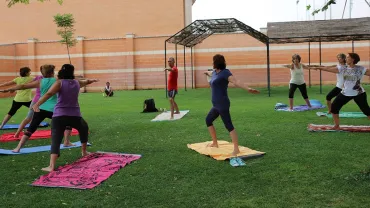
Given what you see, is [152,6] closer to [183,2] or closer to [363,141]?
[183,2]

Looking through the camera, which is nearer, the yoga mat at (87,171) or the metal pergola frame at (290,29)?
the yoga mat at (87,171)

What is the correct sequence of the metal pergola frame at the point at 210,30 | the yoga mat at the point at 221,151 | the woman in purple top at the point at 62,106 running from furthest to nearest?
the metal pergola frame at the point at 210,30 < the yoga mat at the point at 221,151 < the woman in purple top at the point at 62,106

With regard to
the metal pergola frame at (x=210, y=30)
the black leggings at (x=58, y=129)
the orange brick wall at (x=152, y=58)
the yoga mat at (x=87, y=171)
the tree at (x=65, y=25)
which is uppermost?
the tree at (x=65, y=25)

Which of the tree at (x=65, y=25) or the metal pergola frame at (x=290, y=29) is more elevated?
the tree at (x=65, y=25)

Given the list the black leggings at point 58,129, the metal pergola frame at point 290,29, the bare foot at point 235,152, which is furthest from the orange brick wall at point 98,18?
the black leggings at point 58,129

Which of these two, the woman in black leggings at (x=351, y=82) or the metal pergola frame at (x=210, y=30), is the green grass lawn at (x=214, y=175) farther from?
the metal pergola frame at (x=210, y=30)

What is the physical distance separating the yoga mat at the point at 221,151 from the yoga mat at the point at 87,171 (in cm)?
110

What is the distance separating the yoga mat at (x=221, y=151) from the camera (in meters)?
6.25

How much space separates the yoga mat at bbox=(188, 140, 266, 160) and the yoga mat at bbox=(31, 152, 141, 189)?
110 centimetres

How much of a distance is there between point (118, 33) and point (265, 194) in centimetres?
2839

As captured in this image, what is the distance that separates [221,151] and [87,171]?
2.21 meters

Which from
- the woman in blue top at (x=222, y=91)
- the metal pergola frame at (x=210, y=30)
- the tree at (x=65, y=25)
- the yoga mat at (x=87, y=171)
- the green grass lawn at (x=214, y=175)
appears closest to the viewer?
the green grass lawn at (x=214, y=175)

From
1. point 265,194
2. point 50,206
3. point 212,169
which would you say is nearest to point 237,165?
point 212,169

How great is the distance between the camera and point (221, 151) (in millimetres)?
→ 6652
